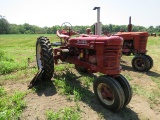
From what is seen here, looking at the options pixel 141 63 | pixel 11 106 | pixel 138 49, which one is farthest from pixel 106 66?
pixel 138 49

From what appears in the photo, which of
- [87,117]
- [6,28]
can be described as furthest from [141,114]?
[6,28]

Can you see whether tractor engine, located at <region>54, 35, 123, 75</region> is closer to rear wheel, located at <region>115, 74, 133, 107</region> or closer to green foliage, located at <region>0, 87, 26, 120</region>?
rear wheel, located at <region>115, 74, 133, 107</region>

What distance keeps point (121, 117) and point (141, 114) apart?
1.58ft

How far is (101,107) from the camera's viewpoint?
387 centimetres

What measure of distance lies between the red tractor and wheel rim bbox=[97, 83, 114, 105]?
3.64 meters

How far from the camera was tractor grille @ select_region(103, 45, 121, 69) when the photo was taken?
3.80 meters

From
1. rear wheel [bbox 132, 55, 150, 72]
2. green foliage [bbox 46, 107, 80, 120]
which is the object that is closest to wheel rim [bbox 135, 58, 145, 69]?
rear wheel [bbox 132, 55, 150, 72]

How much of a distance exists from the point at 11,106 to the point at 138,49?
17.9ft

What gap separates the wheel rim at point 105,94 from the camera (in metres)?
3.77

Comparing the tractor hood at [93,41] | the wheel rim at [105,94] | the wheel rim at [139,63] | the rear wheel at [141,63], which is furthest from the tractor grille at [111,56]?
the wheel rim at [139,63]

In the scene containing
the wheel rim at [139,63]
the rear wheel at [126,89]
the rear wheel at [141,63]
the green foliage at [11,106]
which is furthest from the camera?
the wheel rim at [139,63]

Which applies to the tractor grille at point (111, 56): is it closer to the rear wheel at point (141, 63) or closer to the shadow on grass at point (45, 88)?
the shadow on grass at point (45, 88)

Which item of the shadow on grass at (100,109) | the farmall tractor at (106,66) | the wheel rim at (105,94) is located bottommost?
the shadow on grass at (100,109)

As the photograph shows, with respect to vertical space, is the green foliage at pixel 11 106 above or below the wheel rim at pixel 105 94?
below
